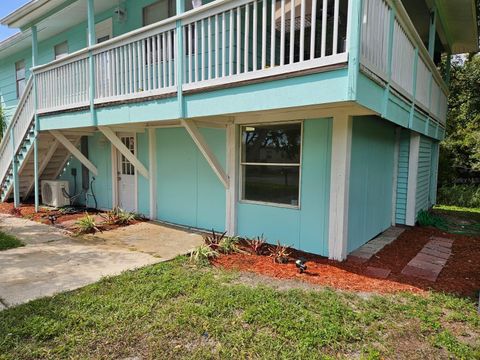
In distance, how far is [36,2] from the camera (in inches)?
272

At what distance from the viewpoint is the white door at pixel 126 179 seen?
8133mm

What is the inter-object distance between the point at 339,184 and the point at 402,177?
3.72 metres

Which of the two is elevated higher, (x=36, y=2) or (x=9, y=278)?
(x=36, y=2)

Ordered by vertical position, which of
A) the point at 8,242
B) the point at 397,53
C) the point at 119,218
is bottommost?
the point at 8,242

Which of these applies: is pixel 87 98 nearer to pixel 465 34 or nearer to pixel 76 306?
pixel 76 306

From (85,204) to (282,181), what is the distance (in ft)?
22.5

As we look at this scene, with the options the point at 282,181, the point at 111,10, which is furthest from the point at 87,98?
the point at 282,181

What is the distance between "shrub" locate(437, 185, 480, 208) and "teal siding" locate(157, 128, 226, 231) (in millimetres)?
10149

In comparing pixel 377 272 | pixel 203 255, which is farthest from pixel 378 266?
pixel 203 255

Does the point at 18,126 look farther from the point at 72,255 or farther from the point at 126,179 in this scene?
the point at 72,255

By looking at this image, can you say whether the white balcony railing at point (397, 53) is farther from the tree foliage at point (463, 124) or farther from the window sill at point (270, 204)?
the tree foliage at point (463, 124)

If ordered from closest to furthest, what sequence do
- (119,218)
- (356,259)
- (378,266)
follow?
(378,266)
(356,259)
(119,218)

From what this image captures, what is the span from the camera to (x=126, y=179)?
328 inches

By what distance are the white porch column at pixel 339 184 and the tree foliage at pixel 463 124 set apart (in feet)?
33.4
